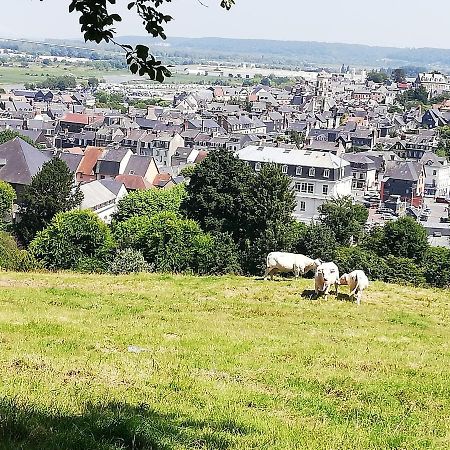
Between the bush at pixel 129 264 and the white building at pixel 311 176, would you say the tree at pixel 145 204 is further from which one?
the white building at pixel 311 176

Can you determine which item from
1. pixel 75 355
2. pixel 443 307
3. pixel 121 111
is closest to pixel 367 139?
pixel 121 111

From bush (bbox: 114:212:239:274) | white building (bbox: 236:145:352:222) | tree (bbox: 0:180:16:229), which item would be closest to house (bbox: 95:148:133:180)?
white building (bbox: 236:145:352:222)

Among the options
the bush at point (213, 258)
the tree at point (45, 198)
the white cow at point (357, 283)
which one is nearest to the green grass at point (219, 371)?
the white cow at point (357, 283)

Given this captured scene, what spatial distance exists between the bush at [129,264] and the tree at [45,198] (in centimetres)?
1291

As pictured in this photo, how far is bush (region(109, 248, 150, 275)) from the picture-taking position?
28406 mm

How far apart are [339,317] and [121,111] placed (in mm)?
142364

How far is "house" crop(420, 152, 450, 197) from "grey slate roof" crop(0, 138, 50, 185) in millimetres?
61583

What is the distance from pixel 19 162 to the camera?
52500mm

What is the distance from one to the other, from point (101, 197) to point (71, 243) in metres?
23.2

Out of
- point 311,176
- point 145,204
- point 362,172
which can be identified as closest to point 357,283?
point 145,204

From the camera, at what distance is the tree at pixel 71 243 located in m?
32.1

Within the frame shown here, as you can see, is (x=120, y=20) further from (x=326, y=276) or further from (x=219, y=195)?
(x=219, y=195)

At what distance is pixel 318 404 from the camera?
9094 millimetres

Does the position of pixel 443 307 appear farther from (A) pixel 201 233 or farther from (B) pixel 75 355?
(A) pixel 201 233
